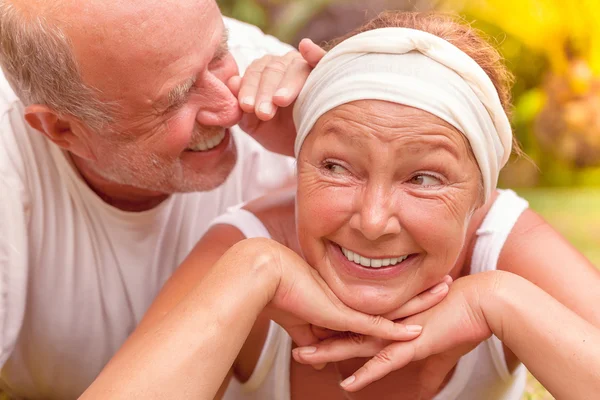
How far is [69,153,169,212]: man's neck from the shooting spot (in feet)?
8.63

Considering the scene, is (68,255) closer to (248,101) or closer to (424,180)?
(248,101)

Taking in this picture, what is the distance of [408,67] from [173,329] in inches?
32.7

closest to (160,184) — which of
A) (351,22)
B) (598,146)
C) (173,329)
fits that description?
(173,329)

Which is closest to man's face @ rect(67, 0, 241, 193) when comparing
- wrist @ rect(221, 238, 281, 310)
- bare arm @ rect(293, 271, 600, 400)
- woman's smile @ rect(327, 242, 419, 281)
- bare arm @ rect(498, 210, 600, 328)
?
wrist @ rect(221, 238, 281, 310)

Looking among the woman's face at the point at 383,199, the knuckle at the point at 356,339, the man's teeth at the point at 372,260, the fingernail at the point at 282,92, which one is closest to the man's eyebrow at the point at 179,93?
the fingernail at the point at 282,92

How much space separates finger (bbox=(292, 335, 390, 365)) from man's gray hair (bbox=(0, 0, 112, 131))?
0.95m

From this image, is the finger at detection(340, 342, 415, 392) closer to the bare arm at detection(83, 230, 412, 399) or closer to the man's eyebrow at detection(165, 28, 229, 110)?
the bare arm at detection(83, 230, 412, 399)

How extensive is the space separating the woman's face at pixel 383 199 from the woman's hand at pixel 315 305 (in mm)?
27

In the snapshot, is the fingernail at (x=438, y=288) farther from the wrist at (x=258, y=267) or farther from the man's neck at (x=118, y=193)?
the man's neck at (x=118, y=193)

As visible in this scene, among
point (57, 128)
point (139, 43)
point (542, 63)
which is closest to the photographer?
point (139, 43)

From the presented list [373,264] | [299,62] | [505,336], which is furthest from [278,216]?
[505,336]

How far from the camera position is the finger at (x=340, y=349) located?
77.4 inches

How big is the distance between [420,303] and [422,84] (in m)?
0.54

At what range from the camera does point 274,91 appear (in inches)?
88.3
